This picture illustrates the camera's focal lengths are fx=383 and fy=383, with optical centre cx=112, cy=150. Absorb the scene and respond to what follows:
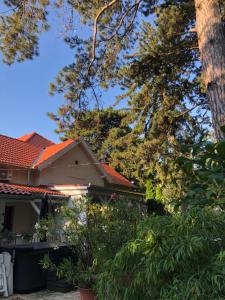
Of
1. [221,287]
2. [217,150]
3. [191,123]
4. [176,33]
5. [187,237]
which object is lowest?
[221,287]

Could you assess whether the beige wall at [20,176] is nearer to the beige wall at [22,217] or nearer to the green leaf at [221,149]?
the beige wall at [22,217]

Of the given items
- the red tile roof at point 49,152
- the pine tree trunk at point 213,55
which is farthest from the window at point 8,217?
the pine tree trunk at point 213,55

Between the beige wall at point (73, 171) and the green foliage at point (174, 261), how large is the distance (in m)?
18.7

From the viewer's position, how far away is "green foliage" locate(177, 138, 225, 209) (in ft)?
12.6

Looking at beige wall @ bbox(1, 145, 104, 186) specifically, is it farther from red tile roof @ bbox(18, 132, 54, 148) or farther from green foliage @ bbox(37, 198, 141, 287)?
green foliage @ bbox(37, 198, 141, 287)

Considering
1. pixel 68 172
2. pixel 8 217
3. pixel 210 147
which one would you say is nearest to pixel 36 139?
pixel 68 172

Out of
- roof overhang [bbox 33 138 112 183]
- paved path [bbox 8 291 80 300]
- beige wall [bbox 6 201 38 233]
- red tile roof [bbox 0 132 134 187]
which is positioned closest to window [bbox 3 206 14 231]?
beige wall [bbox 6 201 38 233]

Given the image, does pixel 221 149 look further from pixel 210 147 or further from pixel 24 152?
pixel 24 152

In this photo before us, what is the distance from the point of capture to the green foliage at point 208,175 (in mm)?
3848

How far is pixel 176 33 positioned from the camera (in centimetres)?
1293

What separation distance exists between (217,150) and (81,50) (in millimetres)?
9071

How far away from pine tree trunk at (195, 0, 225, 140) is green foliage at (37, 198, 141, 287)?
2.42 m

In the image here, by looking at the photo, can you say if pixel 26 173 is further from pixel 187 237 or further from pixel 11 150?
pixel 187 237

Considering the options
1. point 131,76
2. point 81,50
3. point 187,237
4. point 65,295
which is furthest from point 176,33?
point 187,237
